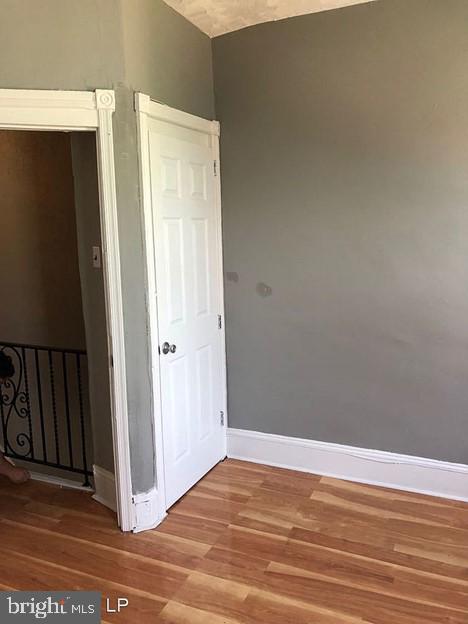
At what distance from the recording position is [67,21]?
8.04 ft

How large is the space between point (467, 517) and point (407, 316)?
3.81 feet

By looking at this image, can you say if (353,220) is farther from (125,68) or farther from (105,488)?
(105,488)

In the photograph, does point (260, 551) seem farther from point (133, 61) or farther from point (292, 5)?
point (292, 5)

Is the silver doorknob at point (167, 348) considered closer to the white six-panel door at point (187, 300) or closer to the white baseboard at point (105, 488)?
the white six-panel door at point (187, 300)

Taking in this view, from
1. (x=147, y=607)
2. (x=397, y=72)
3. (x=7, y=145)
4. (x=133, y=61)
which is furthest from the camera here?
(x=7, y=145)

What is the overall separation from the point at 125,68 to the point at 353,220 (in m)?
1.51

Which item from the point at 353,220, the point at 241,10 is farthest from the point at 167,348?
the point at 241,10

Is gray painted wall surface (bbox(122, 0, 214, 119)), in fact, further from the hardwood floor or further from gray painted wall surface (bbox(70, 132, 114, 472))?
the hardwood floor

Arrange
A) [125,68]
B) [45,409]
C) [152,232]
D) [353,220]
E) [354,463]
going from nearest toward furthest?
1. [125,68]
2. [152,232]
3. [353,220]
4. [354,463]
5. [45,409]

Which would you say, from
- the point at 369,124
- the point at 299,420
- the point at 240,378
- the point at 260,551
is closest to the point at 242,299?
the point at 240,378

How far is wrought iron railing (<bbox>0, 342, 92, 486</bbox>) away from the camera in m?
3.86

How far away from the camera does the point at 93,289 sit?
119 inches

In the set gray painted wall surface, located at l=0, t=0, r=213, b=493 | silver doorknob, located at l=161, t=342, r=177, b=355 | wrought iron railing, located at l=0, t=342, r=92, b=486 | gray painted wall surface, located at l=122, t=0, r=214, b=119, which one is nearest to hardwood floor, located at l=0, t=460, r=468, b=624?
gray painted wall surface, located at l=0, t=0, r=213, b=493

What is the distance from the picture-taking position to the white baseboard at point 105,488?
3094 millimetres
